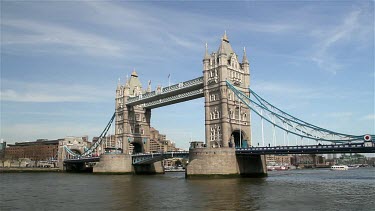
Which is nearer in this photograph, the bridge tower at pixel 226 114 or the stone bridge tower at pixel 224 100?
the bridge tower at pixel 226 114

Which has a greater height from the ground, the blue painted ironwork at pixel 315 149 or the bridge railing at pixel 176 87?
the bridge railing at pixel 176 87

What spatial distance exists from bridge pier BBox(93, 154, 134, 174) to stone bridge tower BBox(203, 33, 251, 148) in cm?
2711

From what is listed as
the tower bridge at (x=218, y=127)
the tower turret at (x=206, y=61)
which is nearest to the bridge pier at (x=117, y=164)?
the tower bridge at (x=218, y=127)

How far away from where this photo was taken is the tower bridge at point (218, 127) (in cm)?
6531

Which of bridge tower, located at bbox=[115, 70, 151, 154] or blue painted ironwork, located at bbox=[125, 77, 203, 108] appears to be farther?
bridge tower, located at bbox=[115, 70, 151, 154]

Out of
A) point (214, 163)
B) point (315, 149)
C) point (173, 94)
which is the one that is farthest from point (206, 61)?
point (315, 149)

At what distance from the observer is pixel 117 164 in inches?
3728

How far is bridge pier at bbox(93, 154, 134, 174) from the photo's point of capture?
94500 mm

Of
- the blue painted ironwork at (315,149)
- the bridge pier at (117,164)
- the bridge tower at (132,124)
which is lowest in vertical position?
Answer: the bridge pier at (117,164)

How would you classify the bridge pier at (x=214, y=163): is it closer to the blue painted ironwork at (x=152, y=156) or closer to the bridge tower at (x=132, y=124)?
the blue painted ironwork at (x=152, y=156)

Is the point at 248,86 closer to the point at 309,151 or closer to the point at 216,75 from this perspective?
the point at 216,75

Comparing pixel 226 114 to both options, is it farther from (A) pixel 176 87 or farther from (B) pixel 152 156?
(B) pixel 152 156

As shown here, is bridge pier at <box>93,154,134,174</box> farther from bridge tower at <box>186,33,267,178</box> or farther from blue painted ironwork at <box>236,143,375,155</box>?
blue painted ironwork at <box>236,143,375,155</box>

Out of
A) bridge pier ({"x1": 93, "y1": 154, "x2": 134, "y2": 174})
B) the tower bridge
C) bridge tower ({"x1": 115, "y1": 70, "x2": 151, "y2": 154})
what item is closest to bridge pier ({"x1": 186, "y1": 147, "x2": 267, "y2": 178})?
the tower bridge
